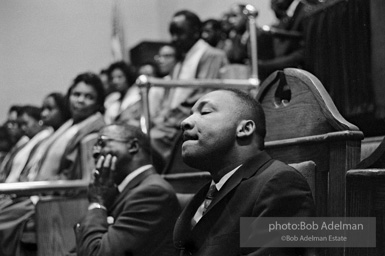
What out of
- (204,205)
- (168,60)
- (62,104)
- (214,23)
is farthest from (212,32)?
(204,205)

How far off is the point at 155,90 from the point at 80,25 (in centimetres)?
174

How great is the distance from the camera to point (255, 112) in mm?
1725

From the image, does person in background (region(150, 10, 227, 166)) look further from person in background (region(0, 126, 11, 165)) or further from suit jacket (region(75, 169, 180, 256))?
person in background (region(0, 126, 11, 165))

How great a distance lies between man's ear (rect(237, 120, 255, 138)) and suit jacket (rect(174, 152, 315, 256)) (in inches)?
2.8

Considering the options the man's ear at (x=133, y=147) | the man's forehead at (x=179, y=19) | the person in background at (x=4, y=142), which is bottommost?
the person in background at (x=4, y=142)

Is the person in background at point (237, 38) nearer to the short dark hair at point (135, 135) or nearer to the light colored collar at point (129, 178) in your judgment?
the short dark hair at point (135, 135)

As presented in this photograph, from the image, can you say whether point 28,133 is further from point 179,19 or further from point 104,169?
point 104,169

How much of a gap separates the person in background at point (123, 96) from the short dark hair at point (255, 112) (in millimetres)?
2268

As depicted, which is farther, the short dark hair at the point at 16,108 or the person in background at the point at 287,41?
the short dark hair at the point at 16,108

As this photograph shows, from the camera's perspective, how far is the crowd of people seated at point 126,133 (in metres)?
2.15

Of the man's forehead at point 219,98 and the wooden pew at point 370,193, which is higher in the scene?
the man's forehead at point 219,98

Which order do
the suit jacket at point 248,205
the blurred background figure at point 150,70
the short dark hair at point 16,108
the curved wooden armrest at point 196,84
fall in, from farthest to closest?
the short dark hair at point 16,108
the blurred background figure at point 150,70
the curved wooden armrest at point 196,84
the suit jacket at point 248,205

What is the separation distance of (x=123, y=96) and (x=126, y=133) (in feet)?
8.13

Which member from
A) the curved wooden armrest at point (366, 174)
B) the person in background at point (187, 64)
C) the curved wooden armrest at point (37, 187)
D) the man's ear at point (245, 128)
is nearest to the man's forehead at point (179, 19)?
the person in background at point (187, 64)
